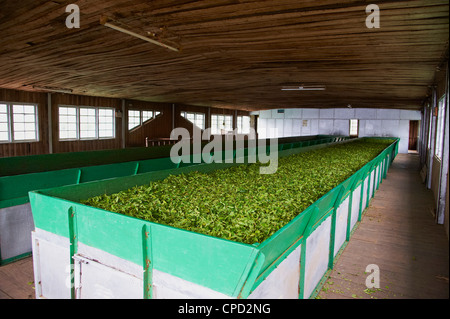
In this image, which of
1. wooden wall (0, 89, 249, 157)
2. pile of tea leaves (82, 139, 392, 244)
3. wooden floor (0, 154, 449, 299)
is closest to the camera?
pile of tea leaves (82, 139, 392, 244)

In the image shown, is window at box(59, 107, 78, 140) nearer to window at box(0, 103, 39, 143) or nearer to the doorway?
window at box(0, 103, 39, 143)

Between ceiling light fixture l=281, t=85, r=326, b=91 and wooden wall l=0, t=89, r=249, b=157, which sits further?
wooden wall l=0, t=89, r=249, b=157

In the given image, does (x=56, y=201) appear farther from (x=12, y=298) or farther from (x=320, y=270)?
(x=320, y=270)

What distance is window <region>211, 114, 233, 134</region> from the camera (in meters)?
21.6

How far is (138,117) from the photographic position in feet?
51.5

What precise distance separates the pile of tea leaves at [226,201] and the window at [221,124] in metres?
17.0

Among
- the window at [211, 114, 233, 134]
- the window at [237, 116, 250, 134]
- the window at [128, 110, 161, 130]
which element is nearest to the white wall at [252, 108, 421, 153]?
the window at [237, 116, 250, 134]

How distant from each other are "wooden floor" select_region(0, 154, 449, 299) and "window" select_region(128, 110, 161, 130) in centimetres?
1210

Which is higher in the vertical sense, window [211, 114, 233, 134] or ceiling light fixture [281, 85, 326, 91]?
ceiling light fixture [281, 85, 326, 91]

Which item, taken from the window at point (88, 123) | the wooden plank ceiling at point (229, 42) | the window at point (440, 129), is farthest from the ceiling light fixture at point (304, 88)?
the window at point (88, 123)

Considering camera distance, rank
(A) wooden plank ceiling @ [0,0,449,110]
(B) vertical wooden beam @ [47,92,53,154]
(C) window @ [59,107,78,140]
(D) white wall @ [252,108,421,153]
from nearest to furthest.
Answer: (A) wooden plank ceiling @ [0,0,449,110]
(B) vertical wooden beam @ [47,92,53,154]
(C) window @ [59,107,78,140]
(D) white wall @ [252,108,421,153]

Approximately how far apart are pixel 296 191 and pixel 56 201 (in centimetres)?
251

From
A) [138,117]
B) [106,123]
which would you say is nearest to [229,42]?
[106,123]
